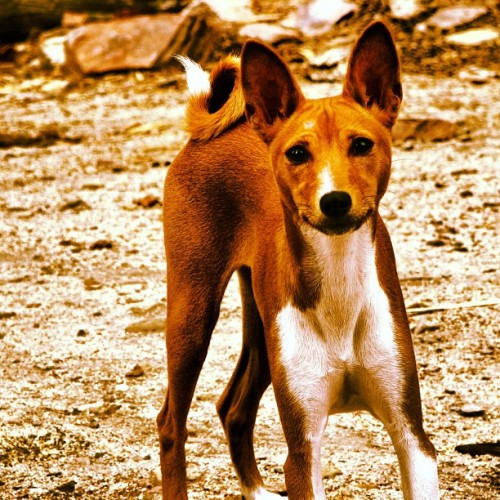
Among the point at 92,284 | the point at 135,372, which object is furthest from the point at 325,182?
the point at 92,284

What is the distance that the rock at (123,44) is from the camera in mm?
11086

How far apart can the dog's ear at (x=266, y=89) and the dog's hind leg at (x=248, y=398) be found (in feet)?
2.57

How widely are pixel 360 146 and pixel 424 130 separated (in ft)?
18.0

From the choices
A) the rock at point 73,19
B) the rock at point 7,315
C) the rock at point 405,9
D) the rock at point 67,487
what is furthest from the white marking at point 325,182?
the rock at point 73,19

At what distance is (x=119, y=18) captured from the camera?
38.2 feet

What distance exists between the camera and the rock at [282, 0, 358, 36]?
10876 mm

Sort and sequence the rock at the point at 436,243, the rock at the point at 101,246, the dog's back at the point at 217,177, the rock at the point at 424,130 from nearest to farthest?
the dog's back at the point at 217,177 < the rock at the point at 436,243 < the rock at the point at 101,246 < the rock at the point at 424,130

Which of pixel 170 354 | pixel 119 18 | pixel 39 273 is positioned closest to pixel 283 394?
pixel 170 354

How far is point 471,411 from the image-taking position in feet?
14.8

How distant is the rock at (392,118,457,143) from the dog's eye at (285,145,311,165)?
5398mm

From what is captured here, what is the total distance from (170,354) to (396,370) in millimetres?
992

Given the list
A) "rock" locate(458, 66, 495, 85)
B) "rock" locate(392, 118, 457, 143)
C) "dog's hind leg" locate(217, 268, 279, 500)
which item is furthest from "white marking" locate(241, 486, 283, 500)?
"rock" locate(458, 66, 495, 85)

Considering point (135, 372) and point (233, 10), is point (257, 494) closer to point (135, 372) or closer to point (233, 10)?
point (135, 372)

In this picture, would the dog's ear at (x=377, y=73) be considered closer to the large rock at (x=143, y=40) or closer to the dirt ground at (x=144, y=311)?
the dirt ground at (x=144, y=311)
